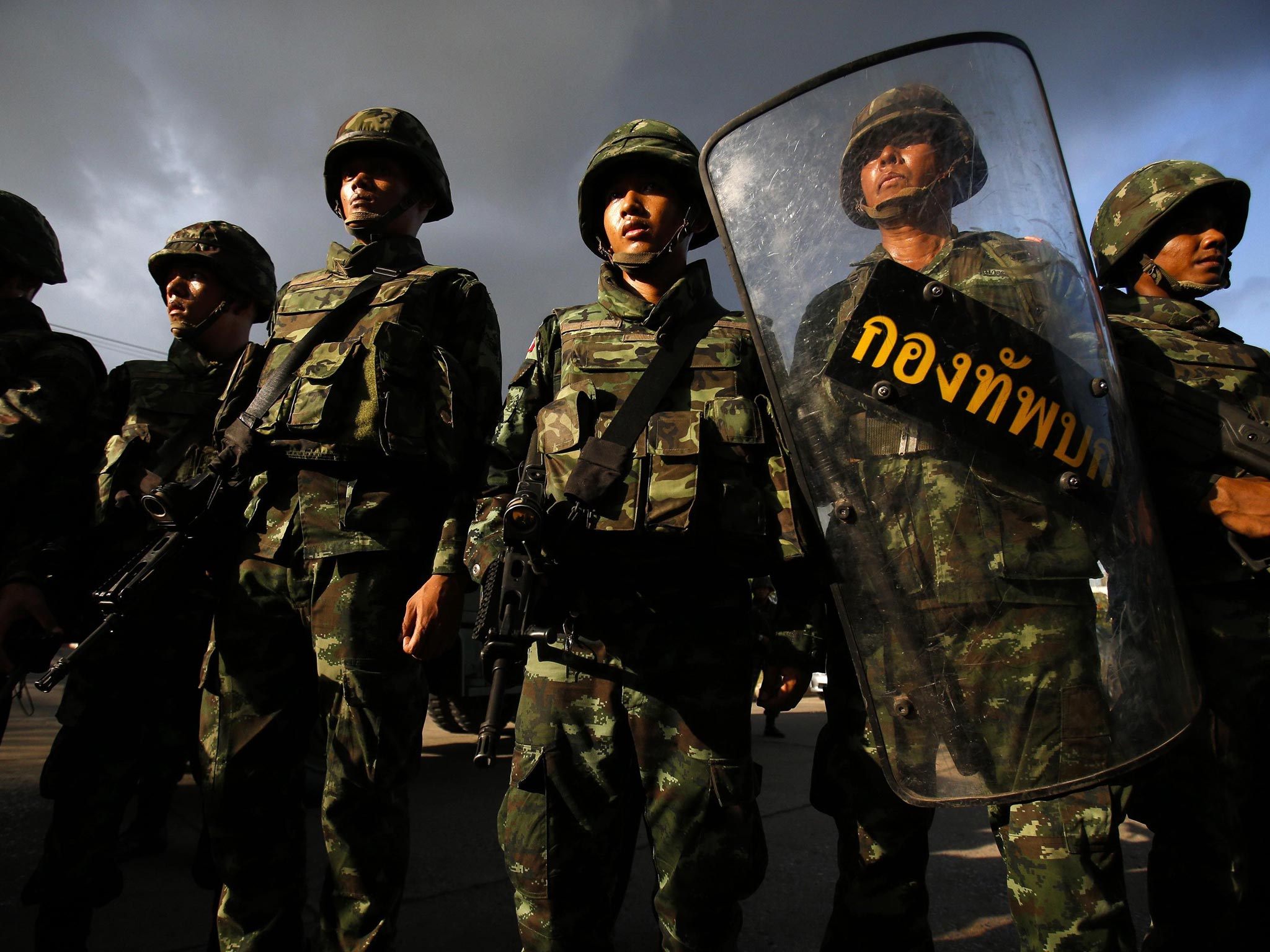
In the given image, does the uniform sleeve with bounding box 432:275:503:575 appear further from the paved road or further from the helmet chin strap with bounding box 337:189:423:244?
the paved road

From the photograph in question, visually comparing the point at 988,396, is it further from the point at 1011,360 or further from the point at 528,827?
the point at 528,827

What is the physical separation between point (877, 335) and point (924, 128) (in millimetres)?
395

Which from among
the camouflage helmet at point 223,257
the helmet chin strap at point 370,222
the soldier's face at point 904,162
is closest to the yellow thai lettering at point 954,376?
the soldier's face at point 904,162

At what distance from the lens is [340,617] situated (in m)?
1.82

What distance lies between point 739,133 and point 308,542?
1.35m

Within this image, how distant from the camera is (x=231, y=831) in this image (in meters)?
1.81

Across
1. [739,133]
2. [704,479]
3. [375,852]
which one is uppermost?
[739,133]

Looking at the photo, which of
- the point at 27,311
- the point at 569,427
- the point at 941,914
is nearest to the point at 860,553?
the point at 569,427

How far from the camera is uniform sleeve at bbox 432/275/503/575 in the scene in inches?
76.3

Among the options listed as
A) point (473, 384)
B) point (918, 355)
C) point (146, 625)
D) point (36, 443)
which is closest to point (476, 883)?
point (146, 625)

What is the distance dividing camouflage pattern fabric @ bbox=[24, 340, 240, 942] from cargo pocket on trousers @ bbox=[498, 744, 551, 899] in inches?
48.5

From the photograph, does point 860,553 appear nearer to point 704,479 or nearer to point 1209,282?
point 704,479

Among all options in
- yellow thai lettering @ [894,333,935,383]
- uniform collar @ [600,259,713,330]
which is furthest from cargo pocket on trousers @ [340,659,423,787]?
yellow thai lettering @ [894,333,935,383]

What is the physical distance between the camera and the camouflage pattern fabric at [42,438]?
2463 mm
